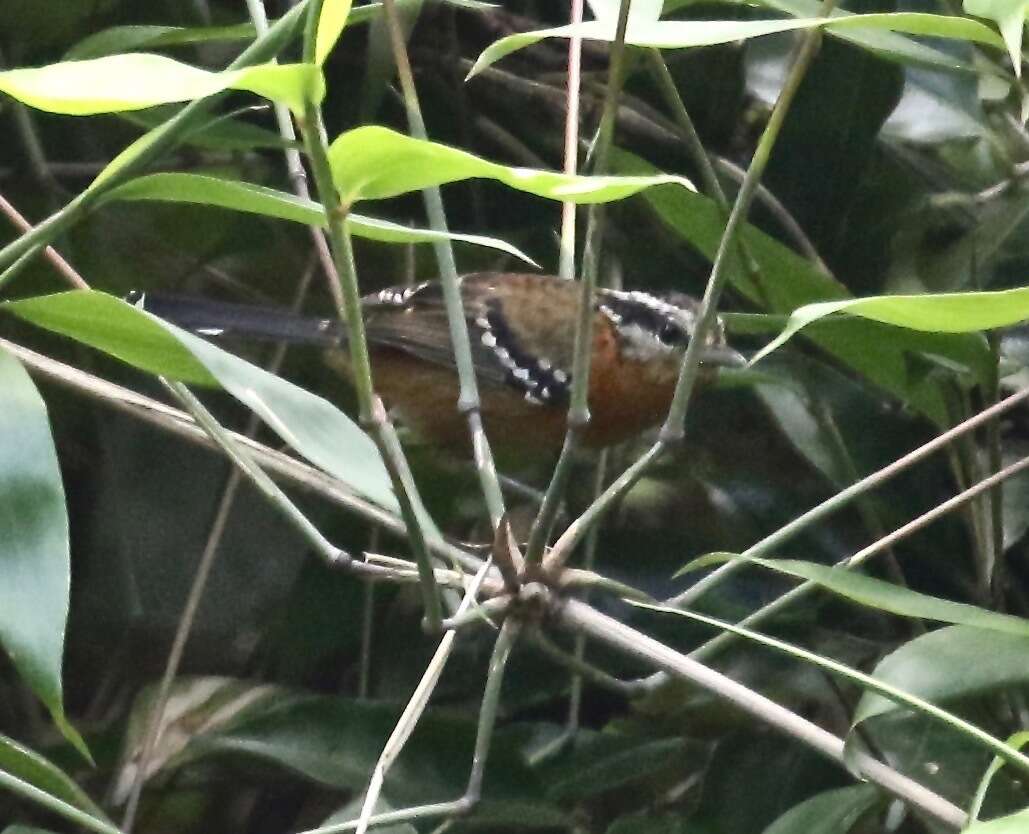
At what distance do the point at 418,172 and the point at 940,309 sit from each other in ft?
0.76

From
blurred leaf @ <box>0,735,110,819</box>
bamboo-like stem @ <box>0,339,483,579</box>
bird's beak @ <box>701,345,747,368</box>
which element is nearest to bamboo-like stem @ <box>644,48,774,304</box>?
bird's beak @ <box>701,345,747,368</box>

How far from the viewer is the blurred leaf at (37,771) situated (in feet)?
2.73

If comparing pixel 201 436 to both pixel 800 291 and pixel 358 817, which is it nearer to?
pixel 358 817

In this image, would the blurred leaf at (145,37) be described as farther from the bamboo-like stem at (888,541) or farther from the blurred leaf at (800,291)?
the bamboo-like stem at (888,541)

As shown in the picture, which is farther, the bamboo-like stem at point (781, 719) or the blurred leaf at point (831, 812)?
the blurred leaf at point (831, 812)

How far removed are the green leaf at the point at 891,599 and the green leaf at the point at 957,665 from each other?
0.06ft

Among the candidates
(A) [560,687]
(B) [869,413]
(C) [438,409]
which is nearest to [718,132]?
(B) [869,413]

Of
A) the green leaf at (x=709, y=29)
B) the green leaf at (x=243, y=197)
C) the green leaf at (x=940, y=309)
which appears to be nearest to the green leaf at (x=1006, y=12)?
the green leaf at (x=709, y=29)

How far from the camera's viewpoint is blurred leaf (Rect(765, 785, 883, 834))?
91 centimetres

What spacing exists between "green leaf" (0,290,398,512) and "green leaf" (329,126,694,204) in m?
0.21

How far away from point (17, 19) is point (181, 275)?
0.32 m

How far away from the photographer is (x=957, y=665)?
0.79m

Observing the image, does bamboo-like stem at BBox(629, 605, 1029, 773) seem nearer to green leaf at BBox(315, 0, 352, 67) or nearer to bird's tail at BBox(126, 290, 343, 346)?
green leaf at BBox(315, 0, 352, 67)

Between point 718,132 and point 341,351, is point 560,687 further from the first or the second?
point 718,132
